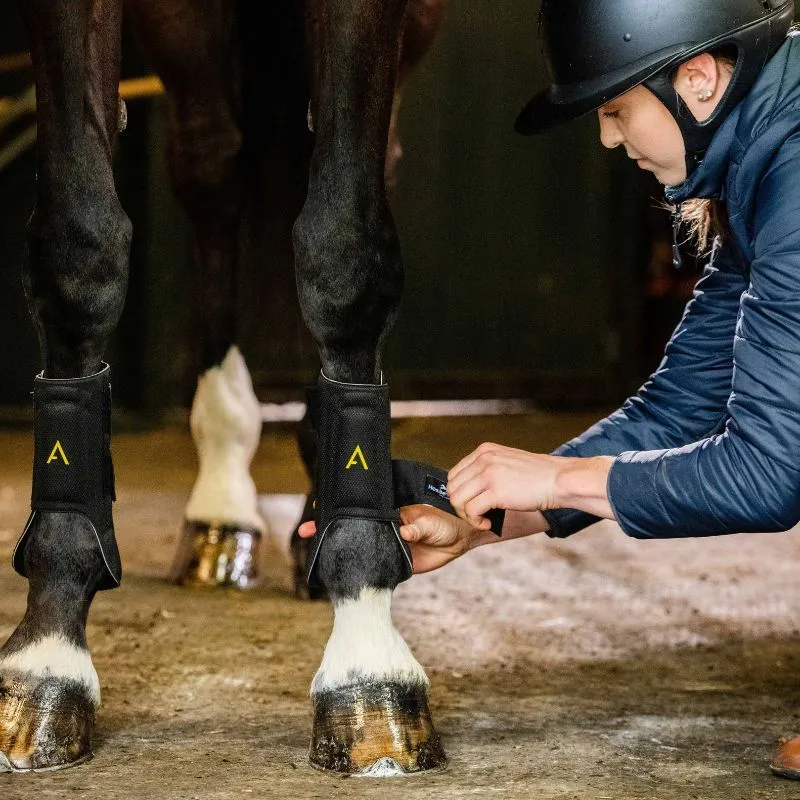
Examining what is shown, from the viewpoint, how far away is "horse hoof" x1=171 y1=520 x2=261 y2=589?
244 centimetres

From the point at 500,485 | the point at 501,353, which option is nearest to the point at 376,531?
the point at 500,485

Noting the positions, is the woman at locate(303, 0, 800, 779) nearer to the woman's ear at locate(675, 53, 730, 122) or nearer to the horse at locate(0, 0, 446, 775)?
the woman's ear at locate(675, 53, 730, 122)

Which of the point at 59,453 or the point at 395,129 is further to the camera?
the point at 395,129

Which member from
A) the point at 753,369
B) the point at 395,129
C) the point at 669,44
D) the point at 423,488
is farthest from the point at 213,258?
the point at 753,369

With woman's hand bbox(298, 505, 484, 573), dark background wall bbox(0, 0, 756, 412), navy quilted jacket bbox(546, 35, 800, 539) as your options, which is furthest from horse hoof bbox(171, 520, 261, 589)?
dark background wall bbox(0, 0, 756, 412)

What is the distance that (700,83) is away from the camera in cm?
155

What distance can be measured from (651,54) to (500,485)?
19.8 inches

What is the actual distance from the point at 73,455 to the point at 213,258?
44.0 inches

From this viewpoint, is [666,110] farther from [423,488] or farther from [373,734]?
[373,734]

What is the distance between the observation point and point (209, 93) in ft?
8.06

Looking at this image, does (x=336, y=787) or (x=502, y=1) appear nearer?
(x=336, y=787)

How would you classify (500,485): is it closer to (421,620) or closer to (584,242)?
(421,620)

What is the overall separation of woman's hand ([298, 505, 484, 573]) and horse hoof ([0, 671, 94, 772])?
326mm

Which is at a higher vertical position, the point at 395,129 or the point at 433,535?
the point at 395,129
